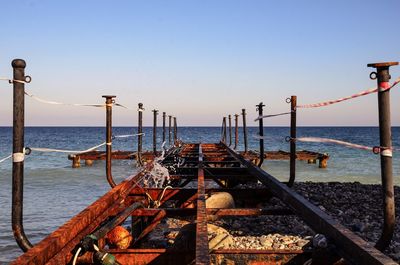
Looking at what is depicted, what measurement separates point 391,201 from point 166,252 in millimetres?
1951

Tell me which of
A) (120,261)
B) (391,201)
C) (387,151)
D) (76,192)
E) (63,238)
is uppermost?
(387,151)

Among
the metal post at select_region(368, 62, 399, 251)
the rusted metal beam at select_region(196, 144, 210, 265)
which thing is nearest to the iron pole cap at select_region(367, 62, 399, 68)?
the metal post at select_region(368, 62, 399, 251)

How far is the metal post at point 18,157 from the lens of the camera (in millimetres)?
3674

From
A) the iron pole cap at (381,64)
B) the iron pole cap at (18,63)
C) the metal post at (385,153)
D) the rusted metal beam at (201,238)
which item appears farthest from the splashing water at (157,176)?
the iron pole cap at (381,64)

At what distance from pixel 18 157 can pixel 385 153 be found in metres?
3.34

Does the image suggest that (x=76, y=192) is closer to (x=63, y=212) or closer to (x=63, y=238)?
(x=63, y=212)

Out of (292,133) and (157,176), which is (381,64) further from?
(157,176)

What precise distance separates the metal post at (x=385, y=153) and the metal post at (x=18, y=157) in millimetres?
3225

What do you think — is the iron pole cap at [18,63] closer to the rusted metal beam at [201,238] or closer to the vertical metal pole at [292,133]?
the rusted metal beam at [201,238]

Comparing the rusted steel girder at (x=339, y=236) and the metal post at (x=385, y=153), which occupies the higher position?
the metal post at (x=385, y=153)

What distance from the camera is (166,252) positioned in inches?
131

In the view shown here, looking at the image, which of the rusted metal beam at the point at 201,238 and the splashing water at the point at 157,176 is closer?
the rusted metal beam at the point at 201,238

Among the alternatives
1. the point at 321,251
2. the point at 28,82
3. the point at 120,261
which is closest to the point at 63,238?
the point at 120,261

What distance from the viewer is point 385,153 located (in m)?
3.33
